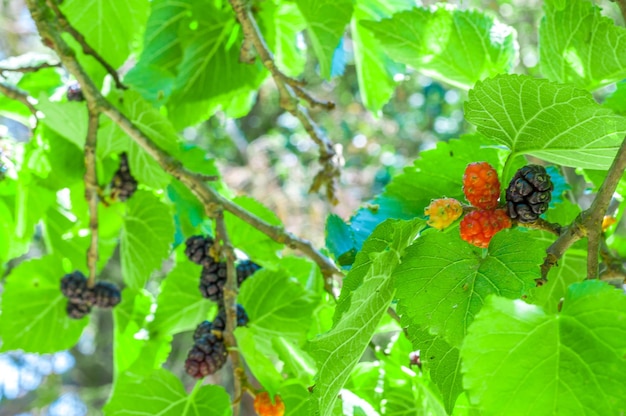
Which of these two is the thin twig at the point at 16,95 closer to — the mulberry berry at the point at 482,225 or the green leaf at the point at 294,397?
the green leaf at the point at 294,397

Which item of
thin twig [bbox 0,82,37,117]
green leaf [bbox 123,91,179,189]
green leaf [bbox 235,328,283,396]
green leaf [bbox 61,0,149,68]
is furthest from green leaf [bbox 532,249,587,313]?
thin twig [bbox 0,82,37,117]

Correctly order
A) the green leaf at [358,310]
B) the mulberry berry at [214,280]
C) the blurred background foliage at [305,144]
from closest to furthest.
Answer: the green leaf at [358,310], the mulberry berry at [214,280], the blurred background foliage at [305,144]

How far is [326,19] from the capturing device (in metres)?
0.89

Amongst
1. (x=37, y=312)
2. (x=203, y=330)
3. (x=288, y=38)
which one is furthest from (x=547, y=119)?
(x=37, y=312)

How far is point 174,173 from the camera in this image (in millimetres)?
845

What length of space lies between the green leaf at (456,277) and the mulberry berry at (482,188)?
0.05m

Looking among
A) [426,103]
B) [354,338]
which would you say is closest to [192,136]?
[426,103]

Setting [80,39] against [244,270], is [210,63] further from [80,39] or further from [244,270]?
[244,270]

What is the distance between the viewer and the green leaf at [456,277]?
0.49 meters

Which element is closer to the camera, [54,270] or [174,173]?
[174,173]

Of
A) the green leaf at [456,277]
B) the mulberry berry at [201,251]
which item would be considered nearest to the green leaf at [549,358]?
the green leaf at [456,277]

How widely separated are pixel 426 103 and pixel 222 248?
332cm

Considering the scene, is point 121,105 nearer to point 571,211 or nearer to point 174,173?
point 174,173

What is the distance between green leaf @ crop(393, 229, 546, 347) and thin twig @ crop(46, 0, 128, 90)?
61 cm
